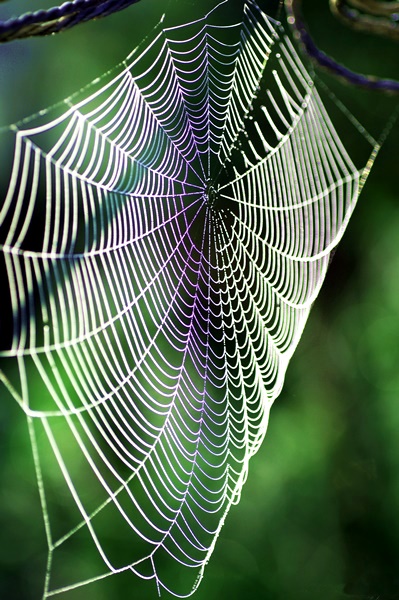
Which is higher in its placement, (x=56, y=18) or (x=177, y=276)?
(x=56, y=18)

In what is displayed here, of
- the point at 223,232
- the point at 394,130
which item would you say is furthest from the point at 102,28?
the point at 223,232

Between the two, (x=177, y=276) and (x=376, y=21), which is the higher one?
(x=376, y=21)

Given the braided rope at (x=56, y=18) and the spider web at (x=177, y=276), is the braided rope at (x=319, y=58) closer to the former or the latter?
the braided rope at (x=56, y=18)

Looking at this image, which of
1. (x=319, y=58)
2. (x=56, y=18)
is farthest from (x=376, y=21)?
(x=56, y=18)

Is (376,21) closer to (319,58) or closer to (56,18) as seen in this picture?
(319,58)

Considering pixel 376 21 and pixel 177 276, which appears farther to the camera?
pixel 177 276

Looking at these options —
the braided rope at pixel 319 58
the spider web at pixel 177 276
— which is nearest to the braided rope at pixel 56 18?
the braided rope at pixel 319 58

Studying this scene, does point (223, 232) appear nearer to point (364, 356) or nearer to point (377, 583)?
point (364, 356)

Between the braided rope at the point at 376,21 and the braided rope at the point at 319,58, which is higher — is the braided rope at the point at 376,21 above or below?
above

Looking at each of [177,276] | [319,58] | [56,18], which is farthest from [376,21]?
[177,276]
